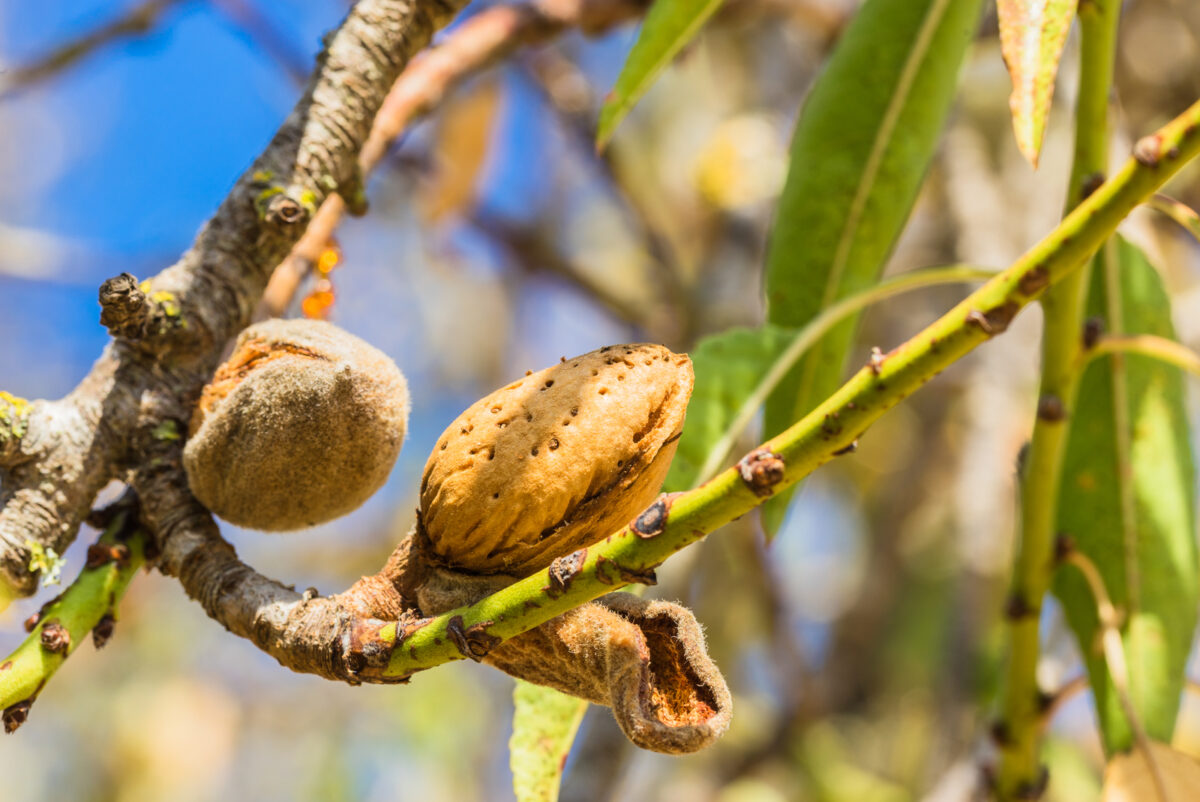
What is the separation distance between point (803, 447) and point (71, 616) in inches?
23.9

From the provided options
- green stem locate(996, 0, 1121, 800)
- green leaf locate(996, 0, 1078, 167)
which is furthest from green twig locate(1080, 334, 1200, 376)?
green leaf locate(996, 0, 1078, 167)

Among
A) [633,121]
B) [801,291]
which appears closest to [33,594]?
[801,291]

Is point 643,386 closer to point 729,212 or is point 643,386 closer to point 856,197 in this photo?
point 856,197

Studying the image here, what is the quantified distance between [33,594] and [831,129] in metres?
1.18

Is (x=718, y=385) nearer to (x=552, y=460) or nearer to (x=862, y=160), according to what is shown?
(x=862, y=160)

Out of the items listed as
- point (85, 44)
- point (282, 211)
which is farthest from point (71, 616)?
point (85, 44)

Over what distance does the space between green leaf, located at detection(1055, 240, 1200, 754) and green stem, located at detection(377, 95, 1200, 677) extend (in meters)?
0.98

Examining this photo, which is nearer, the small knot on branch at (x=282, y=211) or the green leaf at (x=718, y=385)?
the small knot on branch at (x=282, y=211)

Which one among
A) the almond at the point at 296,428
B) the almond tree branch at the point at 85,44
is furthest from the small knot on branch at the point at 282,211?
the almond tree branch at the point at 85,44

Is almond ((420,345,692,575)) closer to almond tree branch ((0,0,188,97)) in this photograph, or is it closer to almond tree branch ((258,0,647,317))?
almond tree branch ((258,0,647,317))

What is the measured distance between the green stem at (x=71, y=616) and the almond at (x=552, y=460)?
0.29m

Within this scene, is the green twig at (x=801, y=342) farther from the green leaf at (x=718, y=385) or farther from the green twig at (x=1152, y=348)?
the green twig at (x=1152, y=348)

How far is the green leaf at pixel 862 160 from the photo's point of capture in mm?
1541

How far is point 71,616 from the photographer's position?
0.87 metres
